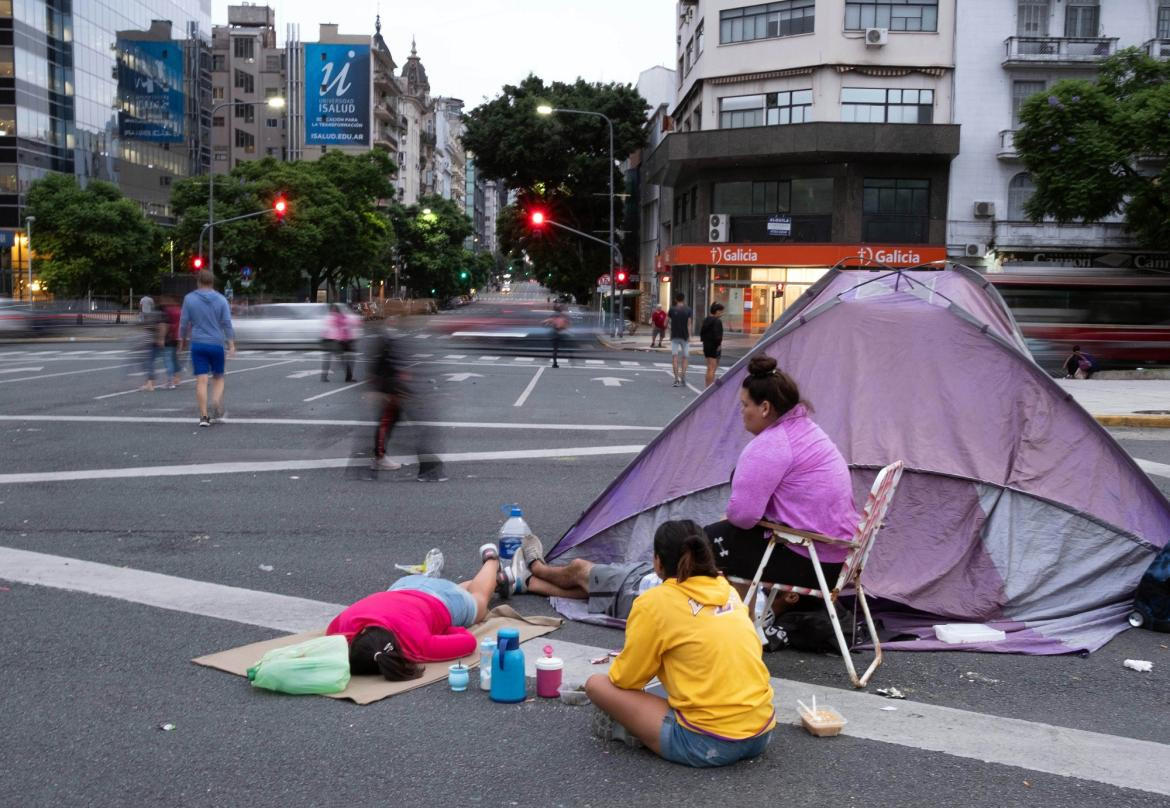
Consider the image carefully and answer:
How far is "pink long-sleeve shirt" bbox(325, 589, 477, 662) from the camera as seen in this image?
17.5ft

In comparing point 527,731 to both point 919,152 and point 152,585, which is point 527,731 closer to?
point 152,585

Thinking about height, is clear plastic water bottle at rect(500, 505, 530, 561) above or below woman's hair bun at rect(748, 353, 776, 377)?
below

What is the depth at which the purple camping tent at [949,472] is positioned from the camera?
6.41 metres

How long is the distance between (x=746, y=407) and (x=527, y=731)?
6.38ft

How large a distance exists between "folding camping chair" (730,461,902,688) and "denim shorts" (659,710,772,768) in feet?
3.56

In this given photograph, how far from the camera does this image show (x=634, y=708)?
439cm

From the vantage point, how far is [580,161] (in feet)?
194

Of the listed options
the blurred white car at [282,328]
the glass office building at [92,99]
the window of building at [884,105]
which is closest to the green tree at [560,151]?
the glass office building at [92,99]

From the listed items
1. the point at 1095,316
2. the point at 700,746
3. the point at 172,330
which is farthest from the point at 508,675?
the point at 1095,316

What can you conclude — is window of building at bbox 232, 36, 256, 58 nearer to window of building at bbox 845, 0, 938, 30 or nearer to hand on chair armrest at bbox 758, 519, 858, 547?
window of building at bbox 845, 0, 938, 30

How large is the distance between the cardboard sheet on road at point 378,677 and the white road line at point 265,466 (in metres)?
5.41

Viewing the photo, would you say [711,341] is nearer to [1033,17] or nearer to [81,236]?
[1033,17]

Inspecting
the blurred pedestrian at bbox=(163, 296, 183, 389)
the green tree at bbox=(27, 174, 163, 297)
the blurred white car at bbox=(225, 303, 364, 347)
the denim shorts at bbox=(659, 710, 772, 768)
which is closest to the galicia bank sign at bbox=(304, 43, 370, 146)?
the green tree at bbox=(27, 174, 163, 297)

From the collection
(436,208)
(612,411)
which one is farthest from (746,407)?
(436,208)
